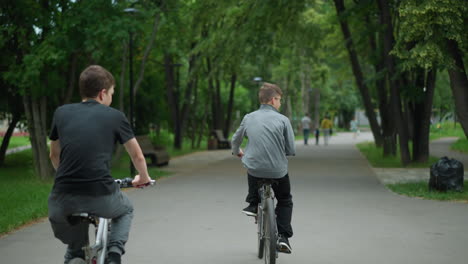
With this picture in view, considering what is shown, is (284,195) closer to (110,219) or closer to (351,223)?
(110,219)

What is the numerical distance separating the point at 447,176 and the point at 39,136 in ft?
29.0

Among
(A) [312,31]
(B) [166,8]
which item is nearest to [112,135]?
(B) [166,8]

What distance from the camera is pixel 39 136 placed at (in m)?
16.8

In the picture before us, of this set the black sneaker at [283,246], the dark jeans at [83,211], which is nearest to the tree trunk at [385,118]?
the black sneaker at [283,246]

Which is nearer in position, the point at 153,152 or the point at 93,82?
the point at 93,82

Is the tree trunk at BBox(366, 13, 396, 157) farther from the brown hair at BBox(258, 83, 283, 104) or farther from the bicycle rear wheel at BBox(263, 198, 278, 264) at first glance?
the bicycle rear wheel at BBox(263, 198, 278, 264)

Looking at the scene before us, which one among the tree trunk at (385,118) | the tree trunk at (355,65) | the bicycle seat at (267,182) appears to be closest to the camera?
the bicycle seat at (267,182)

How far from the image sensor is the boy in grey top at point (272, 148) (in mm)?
6426

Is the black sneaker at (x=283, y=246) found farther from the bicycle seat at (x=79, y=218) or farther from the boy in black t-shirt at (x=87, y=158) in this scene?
the bicycle seat at (x=79, y=218)

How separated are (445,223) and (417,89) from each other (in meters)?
10.5

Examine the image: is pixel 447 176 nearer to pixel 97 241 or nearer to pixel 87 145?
pixel 97 241

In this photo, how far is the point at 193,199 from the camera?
40.9 feet

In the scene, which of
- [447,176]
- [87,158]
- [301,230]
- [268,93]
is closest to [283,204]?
[268,93]

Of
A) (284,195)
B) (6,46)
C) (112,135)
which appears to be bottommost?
(284,195)
